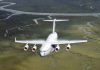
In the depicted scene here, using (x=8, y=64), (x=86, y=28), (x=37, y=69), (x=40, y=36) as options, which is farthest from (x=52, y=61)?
(x=86, y=28)

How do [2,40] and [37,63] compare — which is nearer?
[37,63]

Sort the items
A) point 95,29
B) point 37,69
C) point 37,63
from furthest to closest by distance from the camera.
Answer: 1. point 95,29
2. point 37,63
3. point 37,69

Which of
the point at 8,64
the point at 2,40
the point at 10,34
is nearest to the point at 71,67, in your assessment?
the point at 8,64

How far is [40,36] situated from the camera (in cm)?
10825

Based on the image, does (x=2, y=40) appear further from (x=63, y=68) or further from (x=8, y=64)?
(x=63, y=68)

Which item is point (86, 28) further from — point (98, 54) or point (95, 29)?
point (98, 54)

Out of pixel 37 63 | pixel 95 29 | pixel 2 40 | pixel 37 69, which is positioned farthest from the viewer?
pixel 95 29

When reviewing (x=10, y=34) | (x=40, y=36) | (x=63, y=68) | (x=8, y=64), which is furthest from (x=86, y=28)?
(x=8, y=64)

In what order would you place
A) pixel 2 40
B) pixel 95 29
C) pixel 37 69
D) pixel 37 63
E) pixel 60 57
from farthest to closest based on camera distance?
1. pixel 95 29
2. pixel 2 40
3. pixel 60 57
4. pixel 37 63
5. pixel 37 69

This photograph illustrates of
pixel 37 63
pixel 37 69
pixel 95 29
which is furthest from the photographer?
pixel 95 29

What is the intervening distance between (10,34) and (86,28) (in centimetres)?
5589

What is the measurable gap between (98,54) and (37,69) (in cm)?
3203

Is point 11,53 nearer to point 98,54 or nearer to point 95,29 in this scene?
point 98,54

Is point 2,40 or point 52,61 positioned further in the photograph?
point 2,40
